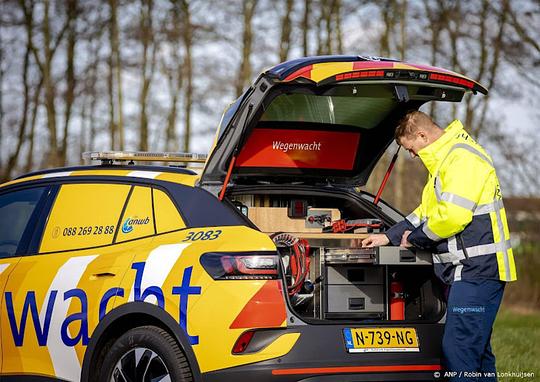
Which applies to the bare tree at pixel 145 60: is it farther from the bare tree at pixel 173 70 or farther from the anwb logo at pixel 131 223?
the anwb logo at pixel 131 223

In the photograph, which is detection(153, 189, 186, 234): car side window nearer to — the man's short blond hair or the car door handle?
the car door handle

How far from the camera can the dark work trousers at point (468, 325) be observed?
5.59m

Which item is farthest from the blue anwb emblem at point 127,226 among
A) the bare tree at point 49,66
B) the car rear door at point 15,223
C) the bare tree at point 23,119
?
the bare tree at point 23,119

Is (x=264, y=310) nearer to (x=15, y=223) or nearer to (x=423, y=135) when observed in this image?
(x=423, y=135)

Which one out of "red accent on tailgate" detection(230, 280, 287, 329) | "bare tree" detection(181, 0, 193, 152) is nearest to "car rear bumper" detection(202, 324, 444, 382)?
"red accent on tailgate" detection(230, 280, 287, 329)

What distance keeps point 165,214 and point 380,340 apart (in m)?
1.50

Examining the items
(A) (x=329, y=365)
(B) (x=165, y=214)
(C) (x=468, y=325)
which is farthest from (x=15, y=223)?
(C) (x=468, y=325)

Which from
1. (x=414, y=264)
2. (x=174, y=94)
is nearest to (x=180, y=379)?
(x=414, y=264)

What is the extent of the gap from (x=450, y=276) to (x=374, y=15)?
691 inches

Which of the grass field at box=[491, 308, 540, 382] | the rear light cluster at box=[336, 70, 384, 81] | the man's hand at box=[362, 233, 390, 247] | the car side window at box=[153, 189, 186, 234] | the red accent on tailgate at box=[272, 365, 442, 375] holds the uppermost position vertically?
the rear light cluster at box=[336, 70, 384, 81]

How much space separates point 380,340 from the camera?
18.2ft

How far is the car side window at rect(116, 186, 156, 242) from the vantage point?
5930mm

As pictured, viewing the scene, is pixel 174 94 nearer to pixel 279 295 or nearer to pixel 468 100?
pixel 468 100

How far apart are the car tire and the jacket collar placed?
1.91 meters
